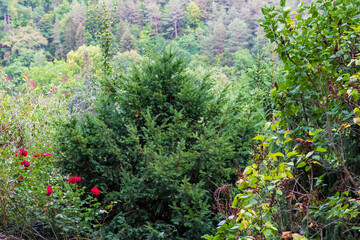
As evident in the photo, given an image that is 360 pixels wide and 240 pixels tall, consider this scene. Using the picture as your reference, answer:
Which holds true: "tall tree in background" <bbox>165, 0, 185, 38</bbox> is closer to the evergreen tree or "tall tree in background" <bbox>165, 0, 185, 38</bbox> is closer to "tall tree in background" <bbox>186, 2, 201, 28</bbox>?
"tall tree in background" <bbox>186, 2, 201, 28</bbox>

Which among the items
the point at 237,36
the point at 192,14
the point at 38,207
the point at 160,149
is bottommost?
the point at 237,36

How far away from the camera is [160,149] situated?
3.31m

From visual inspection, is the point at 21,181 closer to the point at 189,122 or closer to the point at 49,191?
the point at 49,191

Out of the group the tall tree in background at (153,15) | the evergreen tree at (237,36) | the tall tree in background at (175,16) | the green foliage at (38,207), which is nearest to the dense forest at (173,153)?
the green foliage at (38,207)

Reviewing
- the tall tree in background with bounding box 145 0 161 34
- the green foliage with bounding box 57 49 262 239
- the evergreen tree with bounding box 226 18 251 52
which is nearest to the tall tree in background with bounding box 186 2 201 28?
the tall tree in background with bounding box 145 0 161 34

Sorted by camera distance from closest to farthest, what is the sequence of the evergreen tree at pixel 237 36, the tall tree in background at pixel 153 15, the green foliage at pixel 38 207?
the green foliage at pixel 38 207
the evergreen tree at pixel 237 36
the tall tree in background at pixel 153 15

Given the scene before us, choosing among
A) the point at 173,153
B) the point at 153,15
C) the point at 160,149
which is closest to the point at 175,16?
the point at 153,15

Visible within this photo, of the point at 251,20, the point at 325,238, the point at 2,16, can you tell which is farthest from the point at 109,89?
the point at 2,16

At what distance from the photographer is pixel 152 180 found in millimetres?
3420

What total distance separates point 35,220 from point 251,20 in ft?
181

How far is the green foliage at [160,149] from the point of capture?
321cm

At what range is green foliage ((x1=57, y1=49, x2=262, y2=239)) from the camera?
321cm

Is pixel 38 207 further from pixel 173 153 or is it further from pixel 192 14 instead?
pixel 192 14

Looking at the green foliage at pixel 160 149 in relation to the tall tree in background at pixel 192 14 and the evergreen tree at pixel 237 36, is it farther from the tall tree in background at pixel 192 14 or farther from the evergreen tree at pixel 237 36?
the tall tree in background at pixel 192 14
